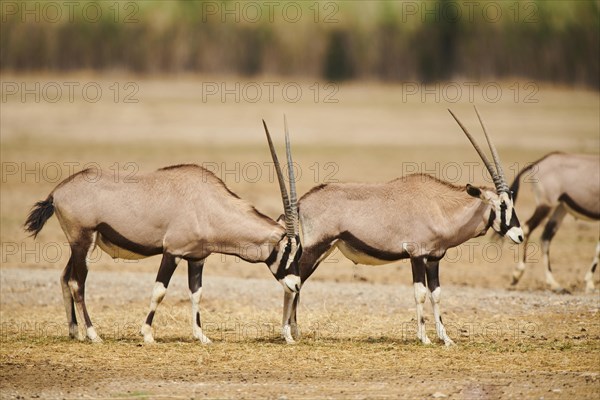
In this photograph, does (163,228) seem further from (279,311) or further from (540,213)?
(540,213)

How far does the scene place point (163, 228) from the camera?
1336cm

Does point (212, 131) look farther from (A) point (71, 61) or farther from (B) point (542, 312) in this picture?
(B) point (542, 312)

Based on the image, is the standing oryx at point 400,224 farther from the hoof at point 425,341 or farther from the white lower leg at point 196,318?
the white lower leg at point 196,318

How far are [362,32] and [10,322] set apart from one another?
34.7 metres

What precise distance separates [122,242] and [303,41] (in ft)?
112

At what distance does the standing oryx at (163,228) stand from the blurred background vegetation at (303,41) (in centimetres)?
3244

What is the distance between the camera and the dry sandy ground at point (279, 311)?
1138 cm

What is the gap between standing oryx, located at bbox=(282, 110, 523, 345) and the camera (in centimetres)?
1343

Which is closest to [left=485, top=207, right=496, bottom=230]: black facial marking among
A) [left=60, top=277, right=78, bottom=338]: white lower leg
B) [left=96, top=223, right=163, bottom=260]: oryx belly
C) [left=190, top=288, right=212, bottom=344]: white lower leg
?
[left=190, top=288, right=212, bottom=344]: white lower leg

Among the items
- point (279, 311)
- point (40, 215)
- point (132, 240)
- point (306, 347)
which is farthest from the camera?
point (279, 311)

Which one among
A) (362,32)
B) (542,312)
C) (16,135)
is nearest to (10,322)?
(542,312)

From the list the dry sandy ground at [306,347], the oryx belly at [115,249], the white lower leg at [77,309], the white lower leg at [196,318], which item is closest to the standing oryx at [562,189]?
the dry sandy ground at [306,347]

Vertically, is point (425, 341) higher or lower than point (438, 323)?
lower

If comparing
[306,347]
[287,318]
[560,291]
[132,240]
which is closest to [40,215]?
[132,240]
